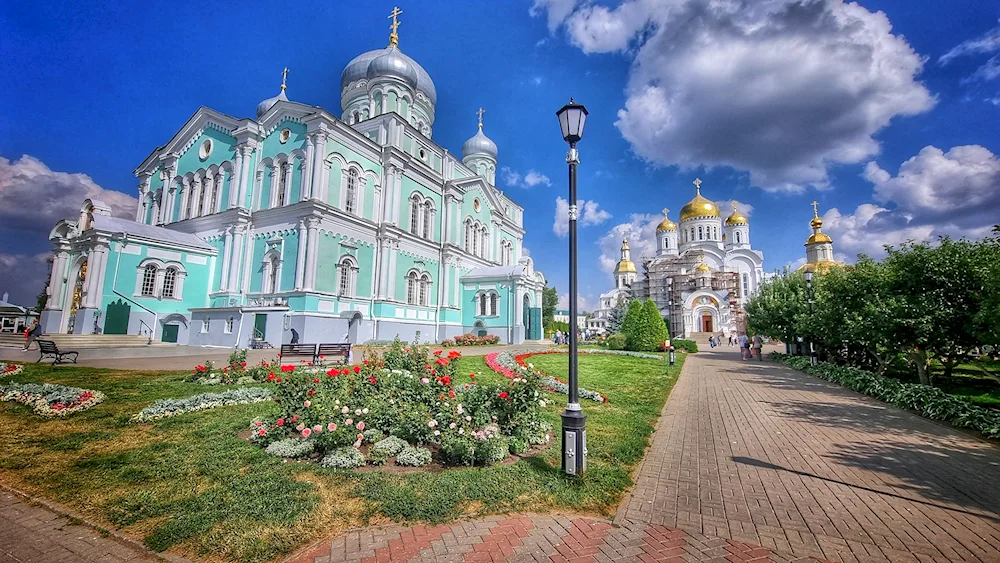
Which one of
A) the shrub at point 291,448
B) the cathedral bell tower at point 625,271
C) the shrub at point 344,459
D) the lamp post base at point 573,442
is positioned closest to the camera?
the lamp post base at point 573,442

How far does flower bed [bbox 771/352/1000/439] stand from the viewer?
7.47 meters

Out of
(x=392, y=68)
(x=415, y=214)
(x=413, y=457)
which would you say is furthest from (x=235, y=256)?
(x=413, y=457)

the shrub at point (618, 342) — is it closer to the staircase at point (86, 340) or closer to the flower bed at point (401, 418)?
the flower bed at point (401, 418)

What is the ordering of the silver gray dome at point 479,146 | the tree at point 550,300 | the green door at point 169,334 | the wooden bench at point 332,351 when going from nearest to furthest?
the wooden bench at point 332,351, the green door at point 169,334, the silver gray dome at point 479,146, the tree at point 550,300

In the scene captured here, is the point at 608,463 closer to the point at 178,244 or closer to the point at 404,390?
the point at 404,390

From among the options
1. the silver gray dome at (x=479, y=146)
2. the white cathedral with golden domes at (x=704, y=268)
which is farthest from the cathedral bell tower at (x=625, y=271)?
the silver gray dome at (x=479, y=146)

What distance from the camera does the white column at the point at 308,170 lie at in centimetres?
2338

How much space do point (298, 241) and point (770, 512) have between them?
23.7 metres

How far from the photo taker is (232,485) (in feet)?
14.0

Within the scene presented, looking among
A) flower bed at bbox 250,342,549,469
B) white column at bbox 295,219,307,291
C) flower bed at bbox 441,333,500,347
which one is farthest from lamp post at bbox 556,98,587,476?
flower bed at bbox 441,333,500,347

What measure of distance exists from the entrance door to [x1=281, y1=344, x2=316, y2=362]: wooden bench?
30.9 ft

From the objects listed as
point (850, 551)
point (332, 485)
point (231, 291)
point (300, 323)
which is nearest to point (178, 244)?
point (231, 291)

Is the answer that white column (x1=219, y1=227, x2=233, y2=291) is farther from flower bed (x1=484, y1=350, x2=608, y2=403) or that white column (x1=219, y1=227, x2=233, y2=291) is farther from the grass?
the grass

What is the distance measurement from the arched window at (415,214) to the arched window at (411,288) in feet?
10.7
